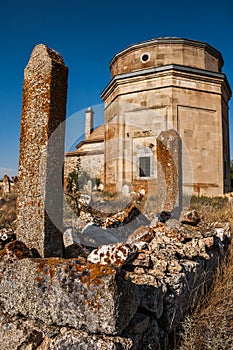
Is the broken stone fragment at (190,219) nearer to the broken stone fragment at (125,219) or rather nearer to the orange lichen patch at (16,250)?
the broken stone fragment at (125,219)

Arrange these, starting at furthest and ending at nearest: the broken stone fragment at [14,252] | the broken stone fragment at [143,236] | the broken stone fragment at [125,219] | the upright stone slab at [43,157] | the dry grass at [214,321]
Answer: the broken stone fragment at [125,219]
the broken stone fragment at [143,236]
the upright stone slab at [43,157]
the broken stone fragment at [14,252]
the dry grass at [214,321]

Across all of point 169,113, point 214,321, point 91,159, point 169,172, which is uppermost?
point 169,113

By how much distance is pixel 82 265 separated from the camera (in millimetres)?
2090

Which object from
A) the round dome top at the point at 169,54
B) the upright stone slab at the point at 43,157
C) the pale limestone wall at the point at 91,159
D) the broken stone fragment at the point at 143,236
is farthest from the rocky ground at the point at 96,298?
the pale limestone wall at the point at 91,159

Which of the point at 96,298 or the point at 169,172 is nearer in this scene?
the point at 96,298

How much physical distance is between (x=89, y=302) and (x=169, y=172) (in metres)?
4.97

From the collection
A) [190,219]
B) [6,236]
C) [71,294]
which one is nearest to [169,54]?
[190,219]

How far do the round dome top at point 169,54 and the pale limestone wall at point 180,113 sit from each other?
1.9 inches

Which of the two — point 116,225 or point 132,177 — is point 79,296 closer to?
point 116,225

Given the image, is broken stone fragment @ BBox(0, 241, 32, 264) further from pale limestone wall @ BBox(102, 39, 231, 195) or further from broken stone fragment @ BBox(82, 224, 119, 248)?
pale limestone wall @ BBox(102, 39, 231, 195)

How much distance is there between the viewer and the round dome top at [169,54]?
14562 mm

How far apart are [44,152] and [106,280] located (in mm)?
1752

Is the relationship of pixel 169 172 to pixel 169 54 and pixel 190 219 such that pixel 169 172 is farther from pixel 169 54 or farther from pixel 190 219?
pixel 169 54

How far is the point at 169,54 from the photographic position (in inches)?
575
